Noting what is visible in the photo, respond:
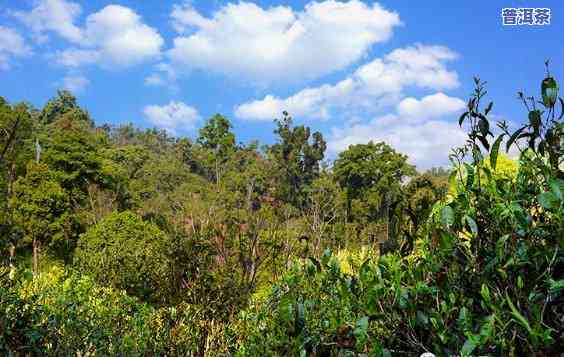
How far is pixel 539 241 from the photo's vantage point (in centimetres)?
130

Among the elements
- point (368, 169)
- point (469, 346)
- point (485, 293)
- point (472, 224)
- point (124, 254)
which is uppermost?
point (368, 169)

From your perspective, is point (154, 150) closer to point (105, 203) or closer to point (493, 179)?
point (105, 203)

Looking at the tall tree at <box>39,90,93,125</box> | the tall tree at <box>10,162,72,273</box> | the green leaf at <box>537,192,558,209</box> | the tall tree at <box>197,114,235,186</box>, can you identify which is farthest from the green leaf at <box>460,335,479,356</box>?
the tall tree at <box>39,90,93,125</box>

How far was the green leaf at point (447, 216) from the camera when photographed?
129 centimetres

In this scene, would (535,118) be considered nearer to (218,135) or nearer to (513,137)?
(513,137)

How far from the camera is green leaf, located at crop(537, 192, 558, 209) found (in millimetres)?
1206

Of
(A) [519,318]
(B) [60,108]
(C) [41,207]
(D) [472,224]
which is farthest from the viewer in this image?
(B) [60,108]

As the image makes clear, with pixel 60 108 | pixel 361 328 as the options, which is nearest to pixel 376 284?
pixel 361 328

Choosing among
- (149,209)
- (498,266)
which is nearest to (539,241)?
(498,266)

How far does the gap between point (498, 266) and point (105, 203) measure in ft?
79.0

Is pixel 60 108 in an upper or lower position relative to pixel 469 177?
upper

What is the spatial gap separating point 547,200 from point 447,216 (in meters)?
0.22

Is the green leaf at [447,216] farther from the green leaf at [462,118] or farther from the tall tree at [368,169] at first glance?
the tall tree at [368,169]

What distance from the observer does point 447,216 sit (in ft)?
4.26
